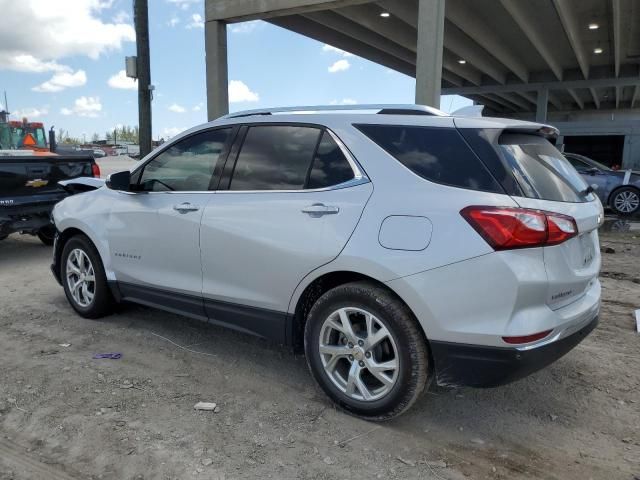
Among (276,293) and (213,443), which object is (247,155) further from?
(213,443)

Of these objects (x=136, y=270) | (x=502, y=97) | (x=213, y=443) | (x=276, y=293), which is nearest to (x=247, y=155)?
(x=276, y=293)

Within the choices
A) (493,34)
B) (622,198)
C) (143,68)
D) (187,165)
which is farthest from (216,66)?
(622,198)

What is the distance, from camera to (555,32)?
17672 millimetres

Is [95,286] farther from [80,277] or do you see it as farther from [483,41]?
[483,41]

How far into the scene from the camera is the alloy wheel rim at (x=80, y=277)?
4.56 m

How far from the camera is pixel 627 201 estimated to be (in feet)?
39.7

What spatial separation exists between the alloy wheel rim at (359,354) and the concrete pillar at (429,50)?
25.3 ft

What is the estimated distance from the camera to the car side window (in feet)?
12.3

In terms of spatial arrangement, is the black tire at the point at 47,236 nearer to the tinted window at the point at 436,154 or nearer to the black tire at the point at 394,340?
the black tire at the point at 394,340

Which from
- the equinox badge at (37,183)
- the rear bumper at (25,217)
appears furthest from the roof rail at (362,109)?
the equinox badge at (37,183)

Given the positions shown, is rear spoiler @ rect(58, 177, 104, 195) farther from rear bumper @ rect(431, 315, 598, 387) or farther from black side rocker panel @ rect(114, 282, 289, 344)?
rear bumper @ rect(431, 315, 598, 387)

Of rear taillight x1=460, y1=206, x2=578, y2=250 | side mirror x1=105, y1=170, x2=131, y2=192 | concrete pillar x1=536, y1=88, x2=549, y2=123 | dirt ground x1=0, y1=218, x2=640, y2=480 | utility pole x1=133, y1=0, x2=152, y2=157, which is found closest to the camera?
rear taillight x1=460, y1=206, x2=578, y2=250

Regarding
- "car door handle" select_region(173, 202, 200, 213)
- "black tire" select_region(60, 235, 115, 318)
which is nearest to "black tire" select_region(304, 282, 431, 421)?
"car door handle" select_region(173, 202, 200, 213)

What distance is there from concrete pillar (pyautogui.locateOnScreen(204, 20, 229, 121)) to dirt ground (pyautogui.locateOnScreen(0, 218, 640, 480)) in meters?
9.62
